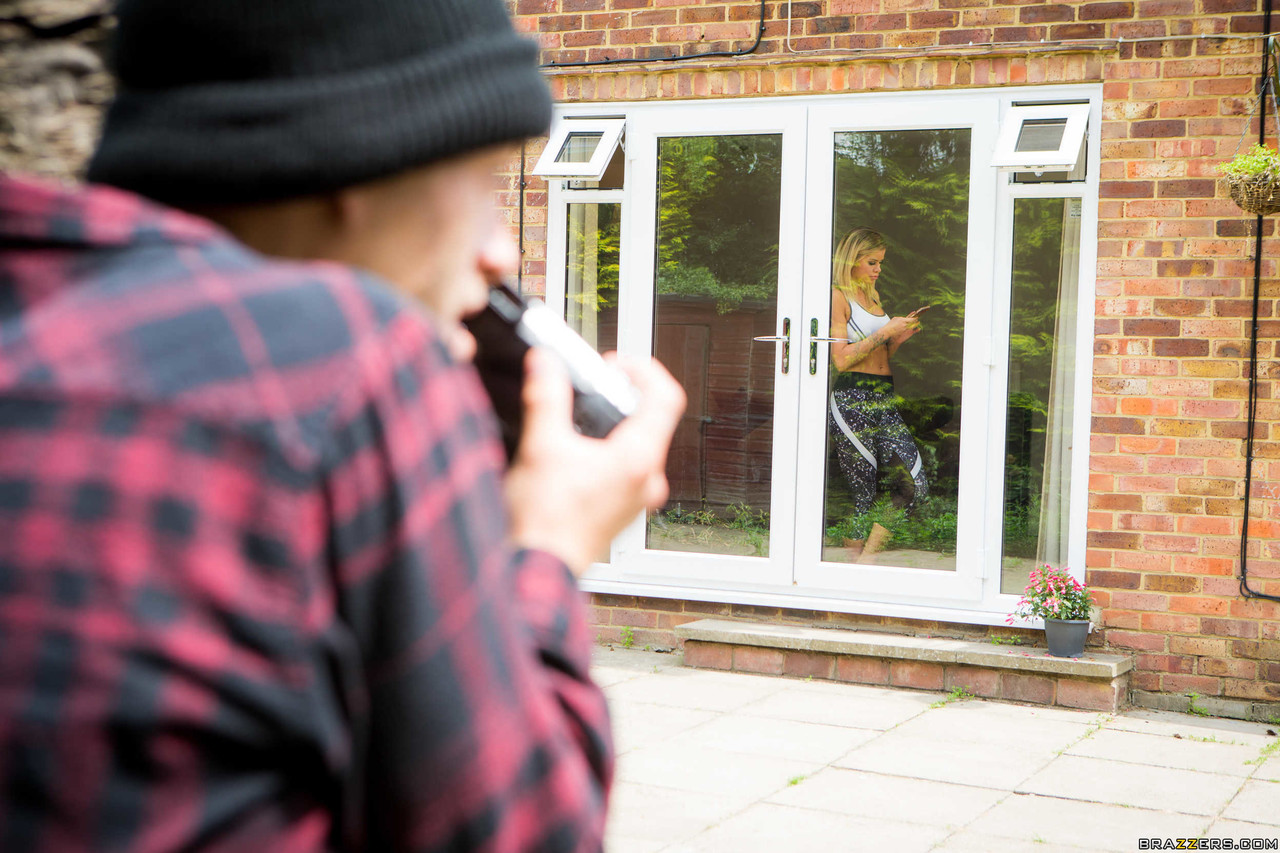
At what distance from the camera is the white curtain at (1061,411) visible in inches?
240

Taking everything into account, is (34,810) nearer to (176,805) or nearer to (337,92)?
(176,805)

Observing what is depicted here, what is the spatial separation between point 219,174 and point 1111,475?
582 cm

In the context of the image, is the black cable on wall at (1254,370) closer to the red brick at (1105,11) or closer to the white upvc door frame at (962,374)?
the red brick at (1105,11)

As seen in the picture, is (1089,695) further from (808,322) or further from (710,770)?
(808,322)

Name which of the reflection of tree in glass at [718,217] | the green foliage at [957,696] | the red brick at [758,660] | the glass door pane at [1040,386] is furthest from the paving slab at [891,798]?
the reflection of tree in glass at [718,217]

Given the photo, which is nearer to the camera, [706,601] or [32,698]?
[32,698]

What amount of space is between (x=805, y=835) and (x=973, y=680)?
2.20m

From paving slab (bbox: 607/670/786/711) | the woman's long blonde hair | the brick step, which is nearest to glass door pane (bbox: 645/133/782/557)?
the woman's long blonde hair

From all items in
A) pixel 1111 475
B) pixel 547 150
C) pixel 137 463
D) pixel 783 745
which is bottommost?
pixel 783 745

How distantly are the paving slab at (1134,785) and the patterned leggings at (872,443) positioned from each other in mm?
1802

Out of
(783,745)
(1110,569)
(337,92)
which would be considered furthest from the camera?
(1110,569)

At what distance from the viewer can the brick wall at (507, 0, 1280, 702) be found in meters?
5.70

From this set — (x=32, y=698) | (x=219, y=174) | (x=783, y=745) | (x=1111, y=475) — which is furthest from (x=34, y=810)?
(x=1111, y=475)

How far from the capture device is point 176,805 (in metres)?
0.47
